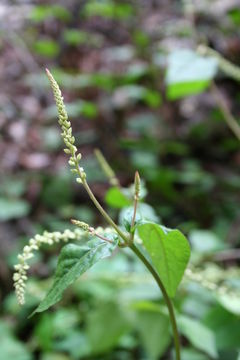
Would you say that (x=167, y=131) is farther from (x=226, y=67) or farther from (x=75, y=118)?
(x=226, y=67)

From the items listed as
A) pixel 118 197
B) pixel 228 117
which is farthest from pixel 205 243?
pixel 118 197

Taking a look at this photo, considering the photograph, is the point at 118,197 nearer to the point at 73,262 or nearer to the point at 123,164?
the point at 73,262

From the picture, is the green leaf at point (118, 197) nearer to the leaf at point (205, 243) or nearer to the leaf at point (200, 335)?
the leaf at point (200, 335)

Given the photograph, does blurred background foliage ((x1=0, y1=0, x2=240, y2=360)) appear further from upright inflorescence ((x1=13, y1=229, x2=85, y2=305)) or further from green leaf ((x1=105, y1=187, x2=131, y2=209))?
upright inflorescence ((x1=13, y1=229, x2=85, y2=305))

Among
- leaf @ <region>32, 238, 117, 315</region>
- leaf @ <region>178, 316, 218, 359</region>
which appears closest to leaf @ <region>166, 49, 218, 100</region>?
leaf @ <region>178, 316, 218, 359</region>

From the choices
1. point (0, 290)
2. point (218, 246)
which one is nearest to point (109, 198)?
point (218, 246)

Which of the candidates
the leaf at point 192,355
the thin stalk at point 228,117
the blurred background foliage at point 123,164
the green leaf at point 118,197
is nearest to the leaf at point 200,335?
the blurred background foliage at point 123,164
